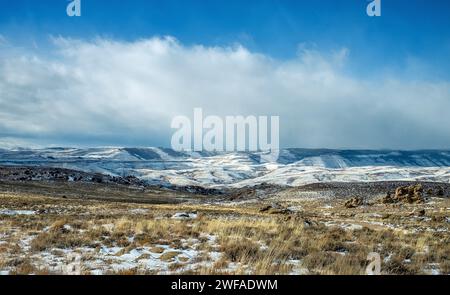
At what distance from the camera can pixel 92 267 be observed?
357 inches

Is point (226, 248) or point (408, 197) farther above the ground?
point (226, 248)

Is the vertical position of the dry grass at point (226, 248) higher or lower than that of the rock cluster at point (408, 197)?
higher

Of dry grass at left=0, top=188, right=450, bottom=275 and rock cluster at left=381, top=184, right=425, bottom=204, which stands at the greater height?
dry grass at left=0, top=188, right=450, bottom=275

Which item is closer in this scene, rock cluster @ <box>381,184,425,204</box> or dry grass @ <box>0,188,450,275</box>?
dry grass @ <box>0,188,450,275</box>

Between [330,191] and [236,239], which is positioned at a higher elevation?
[236,239]

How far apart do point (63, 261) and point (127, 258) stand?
1.55m

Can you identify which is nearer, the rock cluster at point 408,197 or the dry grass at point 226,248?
the dry grass at point 226,248

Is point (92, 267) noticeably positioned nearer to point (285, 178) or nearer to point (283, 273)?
point (283, 273)

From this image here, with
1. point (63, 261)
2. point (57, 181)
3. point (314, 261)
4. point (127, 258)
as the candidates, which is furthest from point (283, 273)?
point (57, 181)

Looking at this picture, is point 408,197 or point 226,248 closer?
point 226,248

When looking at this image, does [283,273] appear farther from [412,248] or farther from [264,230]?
[264,230]
